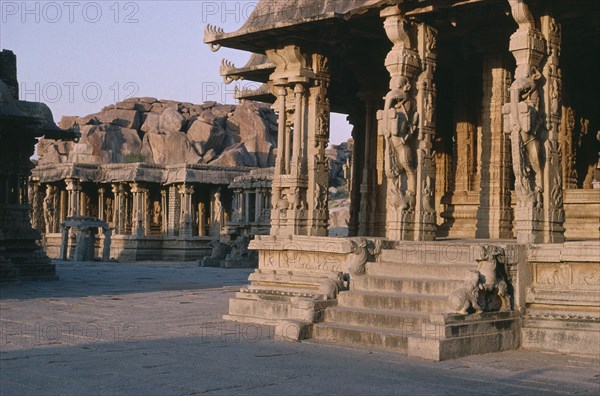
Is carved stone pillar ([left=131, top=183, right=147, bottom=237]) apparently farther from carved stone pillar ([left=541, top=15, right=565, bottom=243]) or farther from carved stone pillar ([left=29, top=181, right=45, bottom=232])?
carved stone pillar ([left=541, top=15, right=565, bottom=243])

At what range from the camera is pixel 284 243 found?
13.3 metres

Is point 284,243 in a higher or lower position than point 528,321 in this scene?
higher

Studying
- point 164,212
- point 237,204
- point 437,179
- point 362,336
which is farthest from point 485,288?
point 164,212

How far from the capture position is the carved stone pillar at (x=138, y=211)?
157 feet

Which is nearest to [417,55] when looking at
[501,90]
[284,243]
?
[501,90]

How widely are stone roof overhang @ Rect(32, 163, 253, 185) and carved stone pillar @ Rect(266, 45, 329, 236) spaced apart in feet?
108

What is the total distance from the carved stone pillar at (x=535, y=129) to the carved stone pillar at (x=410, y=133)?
65.0 inches

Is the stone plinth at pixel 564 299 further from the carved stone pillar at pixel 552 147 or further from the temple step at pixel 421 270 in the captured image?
the temple step at pixel 421 270

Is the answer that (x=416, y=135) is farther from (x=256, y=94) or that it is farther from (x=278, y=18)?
(x=256, y=94)

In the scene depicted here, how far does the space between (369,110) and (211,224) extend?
113 feet

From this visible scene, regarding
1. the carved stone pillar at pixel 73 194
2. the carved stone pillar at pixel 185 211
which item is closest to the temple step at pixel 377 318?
the carved stone pillar at pixel 185 211

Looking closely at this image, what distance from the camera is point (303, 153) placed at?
14141 millimetres

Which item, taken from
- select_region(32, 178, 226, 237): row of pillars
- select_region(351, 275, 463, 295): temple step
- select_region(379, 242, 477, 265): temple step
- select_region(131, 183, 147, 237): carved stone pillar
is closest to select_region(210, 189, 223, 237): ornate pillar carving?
select_region(32, 178, 226, 237): row of pillars

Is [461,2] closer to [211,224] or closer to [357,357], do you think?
[357,357]
